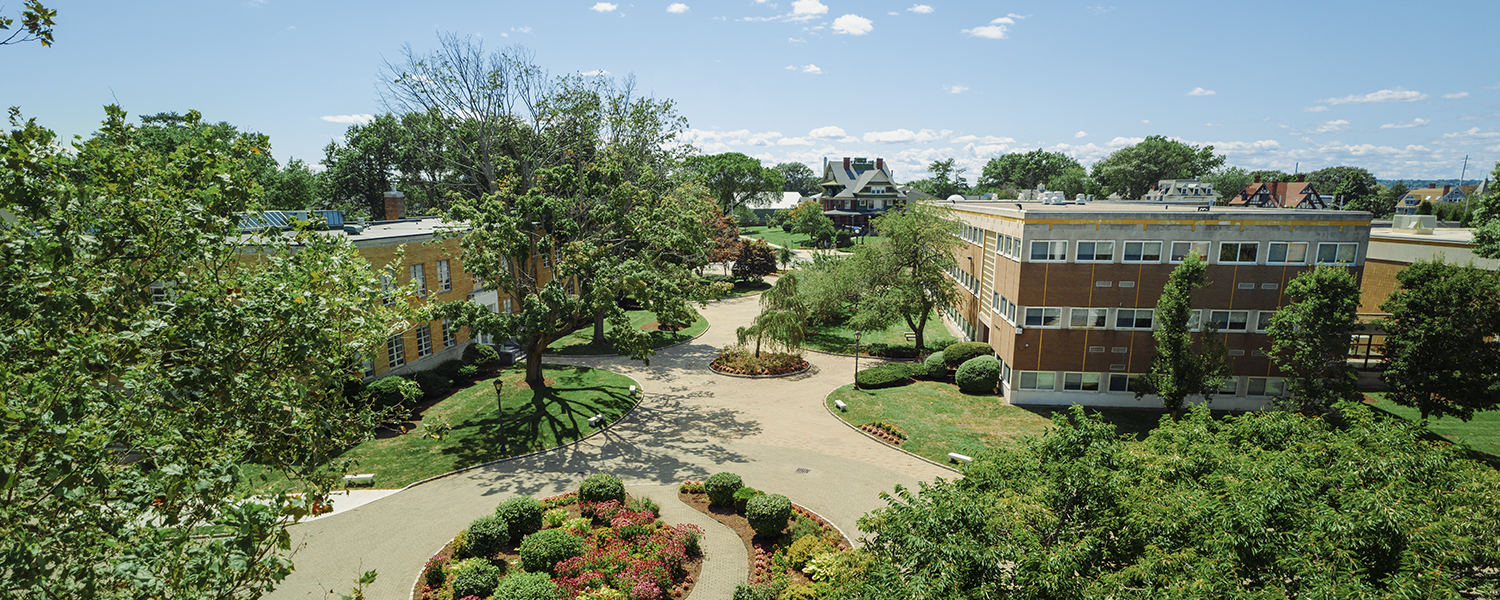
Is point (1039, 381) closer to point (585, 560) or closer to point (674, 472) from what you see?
point (674, 472)

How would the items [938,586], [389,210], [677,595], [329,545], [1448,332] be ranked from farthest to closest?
[389,210]
[1448,332]
[329,545]
[677,595]
[938,586]

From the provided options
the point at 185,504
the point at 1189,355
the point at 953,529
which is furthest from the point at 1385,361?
the point at 185,504

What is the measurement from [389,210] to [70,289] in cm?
3867

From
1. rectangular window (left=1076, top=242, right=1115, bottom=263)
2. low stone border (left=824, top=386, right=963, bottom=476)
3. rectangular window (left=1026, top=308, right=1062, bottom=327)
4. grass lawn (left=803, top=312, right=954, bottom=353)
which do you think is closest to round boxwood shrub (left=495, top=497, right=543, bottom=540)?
low stone border (left=824, top=386, right=963, bottom=476)

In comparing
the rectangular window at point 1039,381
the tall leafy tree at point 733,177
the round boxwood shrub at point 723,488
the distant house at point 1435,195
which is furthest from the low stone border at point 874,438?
the distant house at point 1435,195

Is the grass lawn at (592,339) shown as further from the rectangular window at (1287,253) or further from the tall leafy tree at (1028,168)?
the tall leafy tree at (1028,168)

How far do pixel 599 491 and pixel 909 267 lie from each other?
963 inches

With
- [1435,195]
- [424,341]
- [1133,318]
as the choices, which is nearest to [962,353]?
[1133,318]

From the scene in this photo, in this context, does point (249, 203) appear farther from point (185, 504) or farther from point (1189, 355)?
point (1189, 355)

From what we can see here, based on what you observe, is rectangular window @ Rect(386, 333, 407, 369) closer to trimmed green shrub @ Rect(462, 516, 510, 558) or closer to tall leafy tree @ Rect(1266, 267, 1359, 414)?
trimmed green shrub @ Rect(462, 516, 510, 558)

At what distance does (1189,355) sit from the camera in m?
25.6

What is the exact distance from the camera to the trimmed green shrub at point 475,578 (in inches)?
602

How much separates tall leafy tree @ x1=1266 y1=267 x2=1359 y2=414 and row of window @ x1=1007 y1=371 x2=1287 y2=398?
11.7 feet

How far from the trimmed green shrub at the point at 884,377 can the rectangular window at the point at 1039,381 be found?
5.96m
